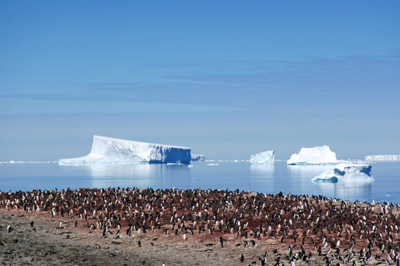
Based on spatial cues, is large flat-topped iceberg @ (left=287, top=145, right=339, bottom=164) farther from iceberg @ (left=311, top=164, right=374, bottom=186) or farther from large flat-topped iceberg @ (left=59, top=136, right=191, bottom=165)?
iceberg @ (left=311, top=164, right=374, bottom=186)

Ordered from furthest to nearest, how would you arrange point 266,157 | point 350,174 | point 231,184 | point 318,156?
point 266,157 < point 318,156 < point 231,184 < point 350,174

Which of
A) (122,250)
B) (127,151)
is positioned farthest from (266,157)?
(122,250)

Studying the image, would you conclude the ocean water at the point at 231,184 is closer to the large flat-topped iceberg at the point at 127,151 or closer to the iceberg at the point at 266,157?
the large flat-topped iceberg at the point at 127,151

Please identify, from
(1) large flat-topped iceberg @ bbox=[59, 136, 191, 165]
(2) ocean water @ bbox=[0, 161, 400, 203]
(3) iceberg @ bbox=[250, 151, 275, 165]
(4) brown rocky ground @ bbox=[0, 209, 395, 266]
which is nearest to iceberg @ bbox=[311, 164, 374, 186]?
(2) ocean water @ bbox=[0, 161, 400, 203]

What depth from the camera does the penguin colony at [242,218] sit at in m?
18.1

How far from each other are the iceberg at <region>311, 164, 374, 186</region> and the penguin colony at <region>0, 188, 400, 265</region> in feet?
221

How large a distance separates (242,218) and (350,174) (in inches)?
3324

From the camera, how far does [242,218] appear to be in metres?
21.7

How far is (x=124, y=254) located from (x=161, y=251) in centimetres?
137

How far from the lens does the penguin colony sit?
1814cm

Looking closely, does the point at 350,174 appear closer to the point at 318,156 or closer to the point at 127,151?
the point at 318,156

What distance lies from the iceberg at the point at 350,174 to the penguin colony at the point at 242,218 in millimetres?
67412

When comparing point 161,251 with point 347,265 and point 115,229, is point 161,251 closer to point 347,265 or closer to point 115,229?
point 115,229

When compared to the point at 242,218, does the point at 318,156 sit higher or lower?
higher
